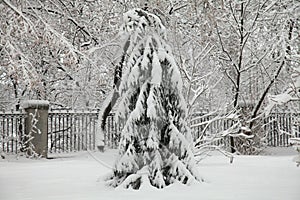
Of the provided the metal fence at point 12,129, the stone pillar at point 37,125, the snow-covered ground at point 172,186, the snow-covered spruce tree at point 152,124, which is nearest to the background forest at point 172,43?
the stone pillar at point 37,125

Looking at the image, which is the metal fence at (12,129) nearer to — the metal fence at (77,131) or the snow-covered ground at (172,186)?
the metal fence at (77,131)

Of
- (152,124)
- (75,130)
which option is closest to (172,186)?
(152,124)

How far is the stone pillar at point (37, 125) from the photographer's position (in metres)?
15.0

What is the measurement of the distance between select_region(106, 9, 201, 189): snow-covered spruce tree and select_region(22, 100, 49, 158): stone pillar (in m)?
8.43

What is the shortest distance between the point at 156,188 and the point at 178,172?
1.33 feet

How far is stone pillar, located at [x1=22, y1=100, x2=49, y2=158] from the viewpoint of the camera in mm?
15047

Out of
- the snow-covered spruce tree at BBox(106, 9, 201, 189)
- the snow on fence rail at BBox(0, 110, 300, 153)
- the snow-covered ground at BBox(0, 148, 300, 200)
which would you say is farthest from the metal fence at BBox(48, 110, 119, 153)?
the snow-covered spruce tree at BBox(106, 9, 201, 189)

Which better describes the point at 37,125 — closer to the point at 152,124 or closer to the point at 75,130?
the point at 75,130

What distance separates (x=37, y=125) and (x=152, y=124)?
9.10 m

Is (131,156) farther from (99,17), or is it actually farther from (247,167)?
(99,17)

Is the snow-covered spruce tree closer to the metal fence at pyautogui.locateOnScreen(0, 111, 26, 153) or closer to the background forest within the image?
the background forest

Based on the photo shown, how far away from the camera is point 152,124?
6.79 metres

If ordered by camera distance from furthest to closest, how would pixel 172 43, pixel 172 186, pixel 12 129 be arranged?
pixel 12 129, pixel 172 43, pixel 172 186

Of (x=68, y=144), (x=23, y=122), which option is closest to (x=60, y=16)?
(x=23, y=122)
